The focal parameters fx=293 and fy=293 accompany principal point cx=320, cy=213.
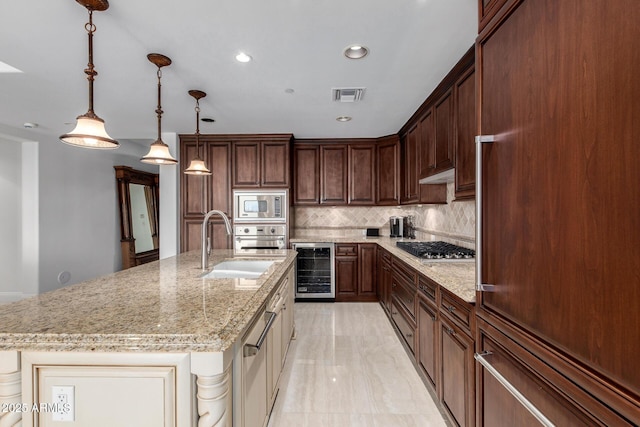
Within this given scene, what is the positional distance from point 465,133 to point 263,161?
9.46ft

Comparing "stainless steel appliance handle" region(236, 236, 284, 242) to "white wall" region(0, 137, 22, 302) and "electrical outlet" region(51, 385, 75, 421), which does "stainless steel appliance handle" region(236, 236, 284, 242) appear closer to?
"electrical outlet" region(51, 385, 75, 421)

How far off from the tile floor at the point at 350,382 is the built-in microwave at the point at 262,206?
5.20ft

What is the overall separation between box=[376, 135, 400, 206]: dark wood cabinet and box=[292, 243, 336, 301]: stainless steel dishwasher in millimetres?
1133

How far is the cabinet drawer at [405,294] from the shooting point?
7.83 feet

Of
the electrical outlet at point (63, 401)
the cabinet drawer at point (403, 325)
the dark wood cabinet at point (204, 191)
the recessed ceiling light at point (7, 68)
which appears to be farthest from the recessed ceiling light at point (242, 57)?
the cabinet drawer at point (403, 325)

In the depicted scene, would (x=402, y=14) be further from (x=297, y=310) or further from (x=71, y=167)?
(x=71, y=167)

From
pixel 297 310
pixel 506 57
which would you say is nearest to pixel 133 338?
pixel 506 57

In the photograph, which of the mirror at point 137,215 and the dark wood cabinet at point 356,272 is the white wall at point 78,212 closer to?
the mirror at point 137,215

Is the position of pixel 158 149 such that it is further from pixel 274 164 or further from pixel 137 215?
pixel 137 215

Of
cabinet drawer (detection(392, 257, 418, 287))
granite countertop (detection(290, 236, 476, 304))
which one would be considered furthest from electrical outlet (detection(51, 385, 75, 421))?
cabinet drawer (detection(392, 257, 418, 287))

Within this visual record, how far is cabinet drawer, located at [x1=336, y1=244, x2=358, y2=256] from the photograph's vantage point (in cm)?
423

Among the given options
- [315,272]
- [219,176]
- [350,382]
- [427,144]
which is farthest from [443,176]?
[219,176]

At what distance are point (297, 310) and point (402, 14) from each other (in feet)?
11.2

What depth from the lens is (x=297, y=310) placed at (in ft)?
12.9
